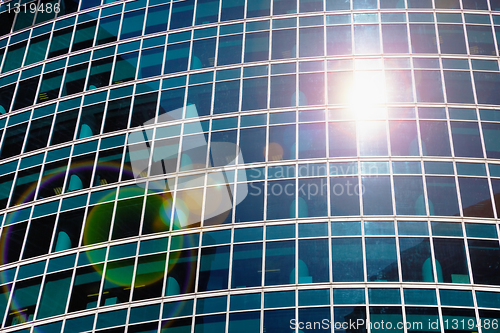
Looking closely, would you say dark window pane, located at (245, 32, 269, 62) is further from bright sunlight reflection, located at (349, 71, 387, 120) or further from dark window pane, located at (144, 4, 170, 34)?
dark window pane, located at (144, 4, 170, 34)

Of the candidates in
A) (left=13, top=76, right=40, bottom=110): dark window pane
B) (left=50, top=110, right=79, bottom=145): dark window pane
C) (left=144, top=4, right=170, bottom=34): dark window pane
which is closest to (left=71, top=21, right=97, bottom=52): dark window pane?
(left=13, top=76, right=40, bottom=110): dark window pane

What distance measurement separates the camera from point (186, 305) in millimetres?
26125

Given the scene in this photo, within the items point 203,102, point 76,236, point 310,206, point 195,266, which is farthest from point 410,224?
point 76,236

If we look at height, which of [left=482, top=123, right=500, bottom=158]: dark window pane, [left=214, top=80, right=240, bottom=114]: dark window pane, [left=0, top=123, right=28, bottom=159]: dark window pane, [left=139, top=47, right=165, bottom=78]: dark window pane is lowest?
[left=482, top=123, right=500, bottom=158]: dark window pane

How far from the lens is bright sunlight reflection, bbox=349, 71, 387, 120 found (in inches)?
1184

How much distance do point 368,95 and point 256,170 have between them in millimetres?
6762

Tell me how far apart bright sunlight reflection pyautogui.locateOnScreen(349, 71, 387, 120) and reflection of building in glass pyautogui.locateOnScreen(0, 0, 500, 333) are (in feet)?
0.25

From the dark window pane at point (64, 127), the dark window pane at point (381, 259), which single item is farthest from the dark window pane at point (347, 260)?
the dark window pane at point (64, 127)

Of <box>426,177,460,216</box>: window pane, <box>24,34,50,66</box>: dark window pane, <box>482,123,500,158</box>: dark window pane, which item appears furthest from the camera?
<box>24,34,50,66</box>: dark window pane

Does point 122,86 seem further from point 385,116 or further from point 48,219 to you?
point 385,116

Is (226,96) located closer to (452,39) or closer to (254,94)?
(254,94)

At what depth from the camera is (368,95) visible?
30547mm

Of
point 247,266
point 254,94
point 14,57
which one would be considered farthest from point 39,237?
point 14,57

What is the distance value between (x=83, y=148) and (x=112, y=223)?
199 inches
